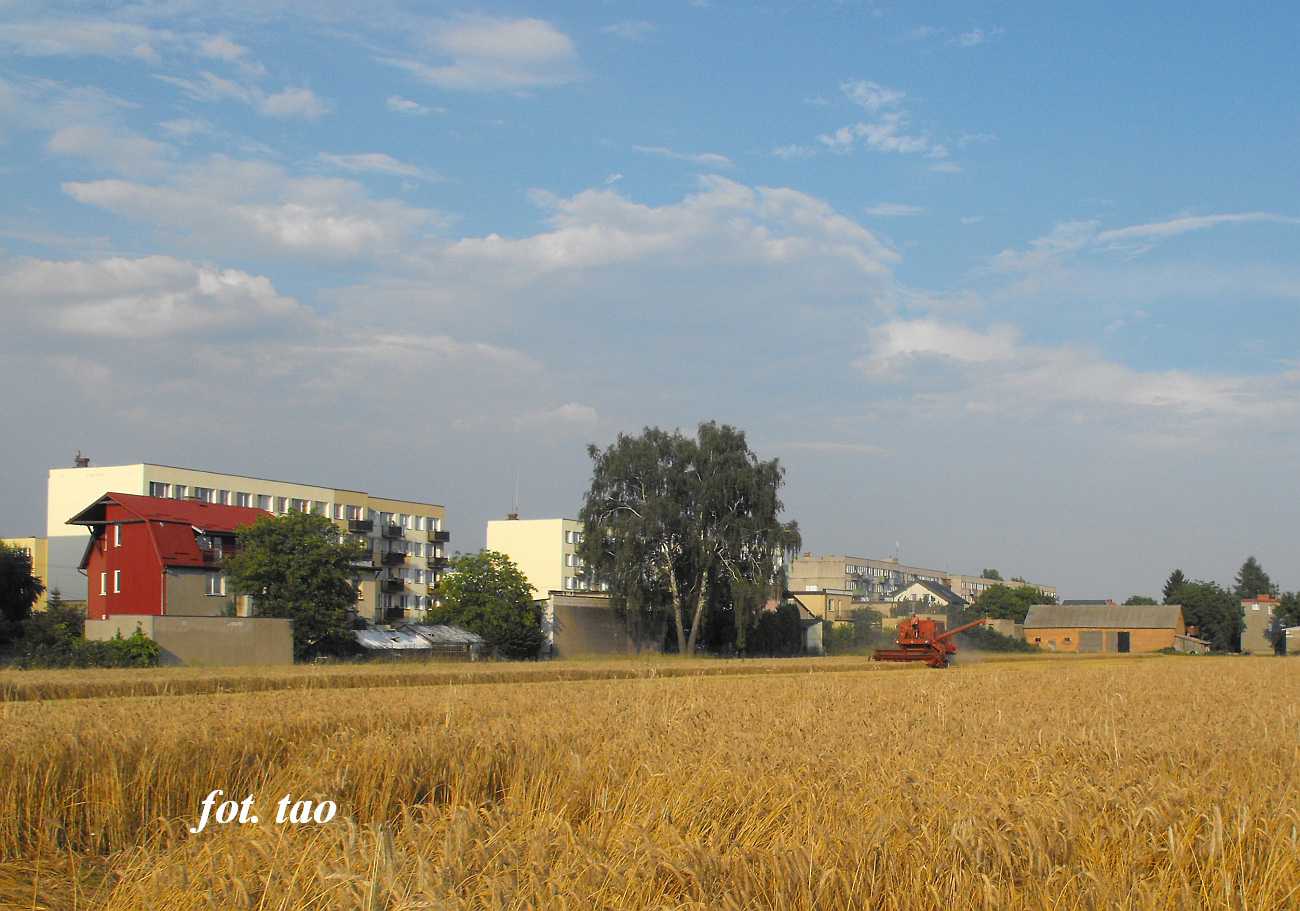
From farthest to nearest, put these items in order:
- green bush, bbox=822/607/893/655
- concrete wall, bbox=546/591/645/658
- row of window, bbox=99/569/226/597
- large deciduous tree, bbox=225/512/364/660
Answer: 1. green bush, bbox=822/607/893/655
2. concrete wall, bbox=546/591/645/658
3. row of window, bbox=99/569/226/597
4. large deciduous tree, bbox=225/512/364/660

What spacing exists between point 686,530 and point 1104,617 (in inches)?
2349

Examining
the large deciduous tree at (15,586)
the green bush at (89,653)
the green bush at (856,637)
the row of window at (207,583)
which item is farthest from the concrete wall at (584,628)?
the large deciduous tree at (15,586)

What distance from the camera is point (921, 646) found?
5747 cm

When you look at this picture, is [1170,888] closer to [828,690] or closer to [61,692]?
[828,690]

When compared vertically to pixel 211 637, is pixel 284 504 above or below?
above

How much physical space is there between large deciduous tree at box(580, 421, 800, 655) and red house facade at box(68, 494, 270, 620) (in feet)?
71.3

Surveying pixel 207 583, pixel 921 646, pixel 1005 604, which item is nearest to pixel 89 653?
pixel 207 583

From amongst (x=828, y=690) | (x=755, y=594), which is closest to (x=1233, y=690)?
(x=828, y=690)

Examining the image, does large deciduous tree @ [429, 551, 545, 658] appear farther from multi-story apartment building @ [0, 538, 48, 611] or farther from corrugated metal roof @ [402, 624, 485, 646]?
multi-story apartment building @ [0, 538, 48, 611]

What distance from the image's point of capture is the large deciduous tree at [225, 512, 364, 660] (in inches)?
2163

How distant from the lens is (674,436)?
7156 centimetres

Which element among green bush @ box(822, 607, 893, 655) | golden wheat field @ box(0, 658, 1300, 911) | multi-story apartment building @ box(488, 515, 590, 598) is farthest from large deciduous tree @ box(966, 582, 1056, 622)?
golden wheat field @ box(0, 658, 1300, 911)

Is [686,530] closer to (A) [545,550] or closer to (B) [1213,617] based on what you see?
(A) [545,550]

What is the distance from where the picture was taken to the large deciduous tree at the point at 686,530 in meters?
67.7
